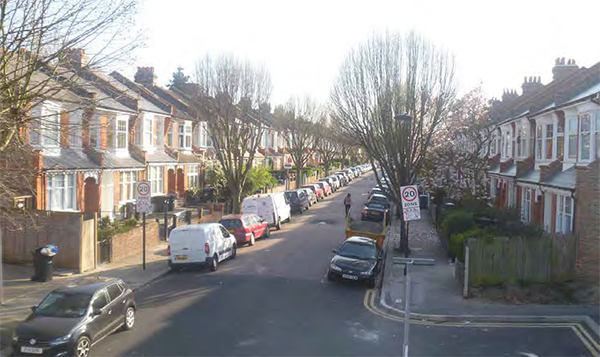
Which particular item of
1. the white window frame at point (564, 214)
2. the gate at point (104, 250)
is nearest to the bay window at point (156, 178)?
the gate at point (104, 250)

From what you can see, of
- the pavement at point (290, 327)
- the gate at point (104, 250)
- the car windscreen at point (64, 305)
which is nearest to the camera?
the car windscreen at point (64, 305)

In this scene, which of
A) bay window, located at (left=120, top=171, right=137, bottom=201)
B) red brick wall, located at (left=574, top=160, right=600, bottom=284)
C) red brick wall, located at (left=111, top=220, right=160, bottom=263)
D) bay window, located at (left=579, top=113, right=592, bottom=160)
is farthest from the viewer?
bay window, located at (left=120, top=171, right=137, bottom=201)

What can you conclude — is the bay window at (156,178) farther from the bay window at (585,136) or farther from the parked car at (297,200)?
the bay window at (585,136)

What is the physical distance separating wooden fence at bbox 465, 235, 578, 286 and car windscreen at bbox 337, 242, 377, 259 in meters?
3.71

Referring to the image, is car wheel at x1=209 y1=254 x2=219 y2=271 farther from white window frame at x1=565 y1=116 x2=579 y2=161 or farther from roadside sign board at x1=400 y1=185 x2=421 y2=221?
white window frame at x1=565 y1=116 x2=579 y2=161

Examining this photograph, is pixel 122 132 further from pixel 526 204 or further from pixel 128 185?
pixel 526 204

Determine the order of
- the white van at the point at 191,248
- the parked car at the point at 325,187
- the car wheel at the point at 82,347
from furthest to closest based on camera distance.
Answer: the parked car at the point at 325,187 → the white van at the point at 191,248 → the car wheel at the point at 82,347

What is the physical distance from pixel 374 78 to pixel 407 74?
1393 millimetres

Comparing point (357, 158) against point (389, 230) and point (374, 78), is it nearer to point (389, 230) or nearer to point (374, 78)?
point (389, 230)

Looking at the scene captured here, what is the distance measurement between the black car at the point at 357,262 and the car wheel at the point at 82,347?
854 centimetres

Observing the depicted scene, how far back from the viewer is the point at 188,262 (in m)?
17.8

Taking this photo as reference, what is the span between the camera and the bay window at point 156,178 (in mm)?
31984

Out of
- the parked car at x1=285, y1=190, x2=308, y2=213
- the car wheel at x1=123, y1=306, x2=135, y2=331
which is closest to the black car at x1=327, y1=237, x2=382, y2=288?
the car wheel at x1=123, y1=306, x2=135, y2=331

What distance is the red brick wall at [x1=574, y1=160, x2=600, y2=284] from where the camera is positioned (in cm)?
1435
